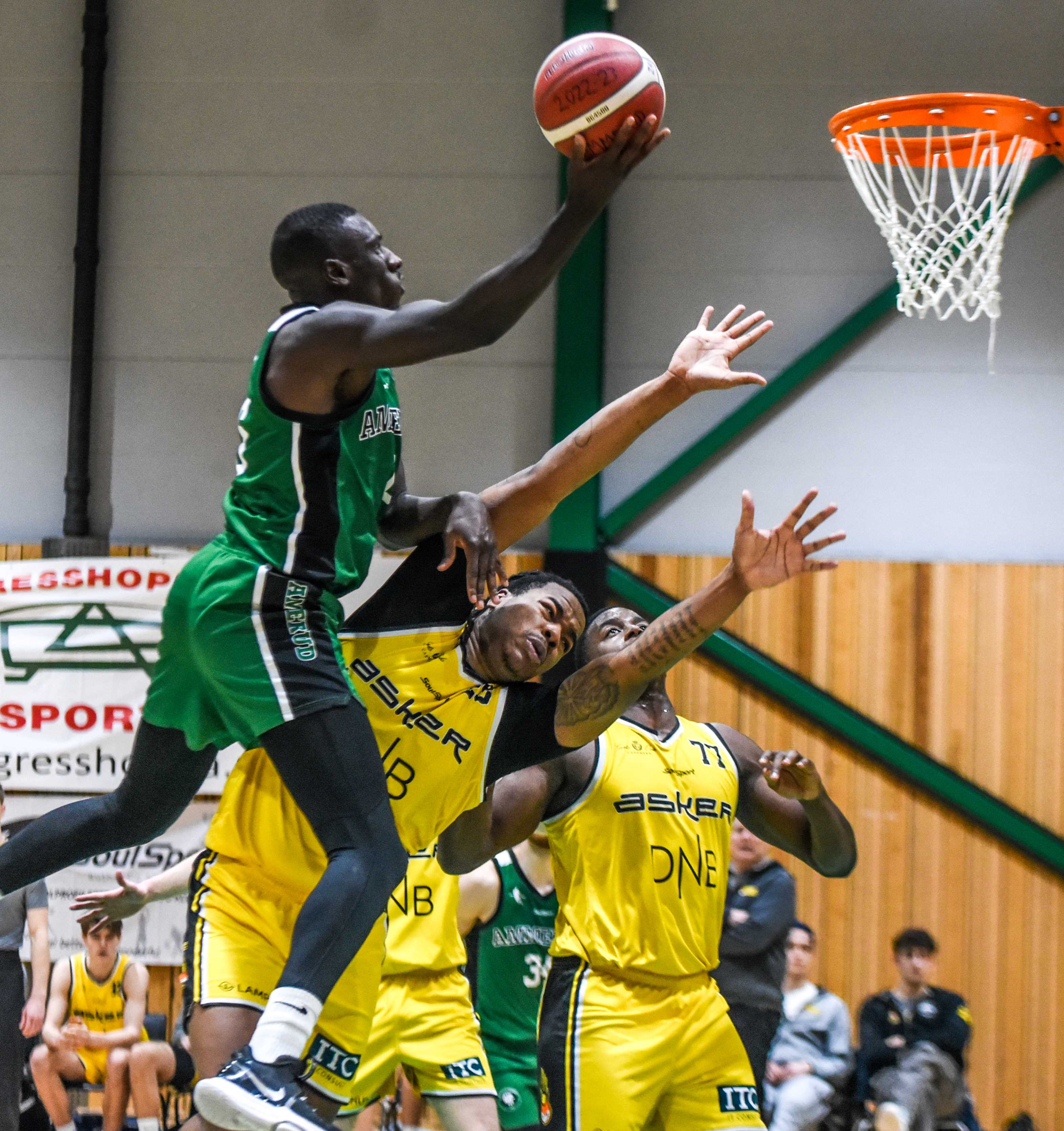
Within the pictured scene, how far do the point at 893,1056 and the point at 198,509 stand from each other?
555cm

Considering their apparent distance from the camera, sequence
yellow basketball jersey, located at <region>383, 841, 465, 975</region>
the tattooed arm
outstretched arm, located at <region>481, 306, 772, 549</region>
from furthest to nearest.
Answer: yellow basketball jersey, located at <region>383, 841, 465, 975</region>, the tattooed arm, outstretched arm, located at <region>481, 306, 772, 549</region>

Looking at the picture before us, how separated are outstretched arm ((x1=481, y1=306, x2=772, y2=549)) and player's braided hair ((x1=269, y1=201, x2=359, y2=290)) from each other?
842mm

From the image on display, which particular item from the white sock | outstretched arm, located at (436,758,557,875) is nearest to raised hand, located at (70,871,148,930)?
outstretched arm, located at (436,758,557,875)

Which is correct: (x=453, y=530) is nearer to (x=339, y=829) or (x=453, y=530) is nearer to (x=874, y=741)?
(x=339, y=829)

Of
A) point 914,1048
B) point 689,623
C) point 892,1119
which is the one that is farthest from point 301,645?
point 914,1048

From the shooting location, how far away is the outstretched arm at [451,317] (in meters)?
3.20

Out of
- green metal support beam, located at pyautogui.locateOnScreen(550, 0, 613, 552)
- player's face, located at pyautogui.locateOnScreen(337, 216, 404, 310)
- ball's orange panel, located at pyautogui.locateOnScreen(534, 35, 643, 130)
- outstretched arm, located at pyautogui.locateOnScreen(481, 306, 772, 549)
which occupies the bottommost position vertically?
outstretched arm, located at pyautogui.locateOnScreen(481, 306, 772, 549)

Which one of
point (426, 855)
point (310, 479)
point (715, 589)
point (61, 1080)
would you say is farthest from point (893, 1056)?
point (310, 479)

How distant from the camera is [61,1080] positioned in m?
8.06

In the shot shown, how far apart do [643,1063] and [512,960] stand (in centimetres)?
180

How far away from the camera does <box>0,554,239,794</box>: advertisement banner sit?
900 cm

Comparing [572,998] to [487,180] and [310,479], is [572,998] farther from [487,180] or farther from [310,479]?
[487,180]

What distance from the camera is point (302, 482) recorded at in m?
3.52

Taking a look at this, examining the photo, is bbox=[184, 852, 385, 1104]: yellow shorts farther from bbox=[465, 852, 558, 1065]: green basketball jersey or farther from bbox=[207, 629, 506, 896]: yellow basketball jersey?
bbox=[465, 852, 558, 1065]: green basketball jersey
